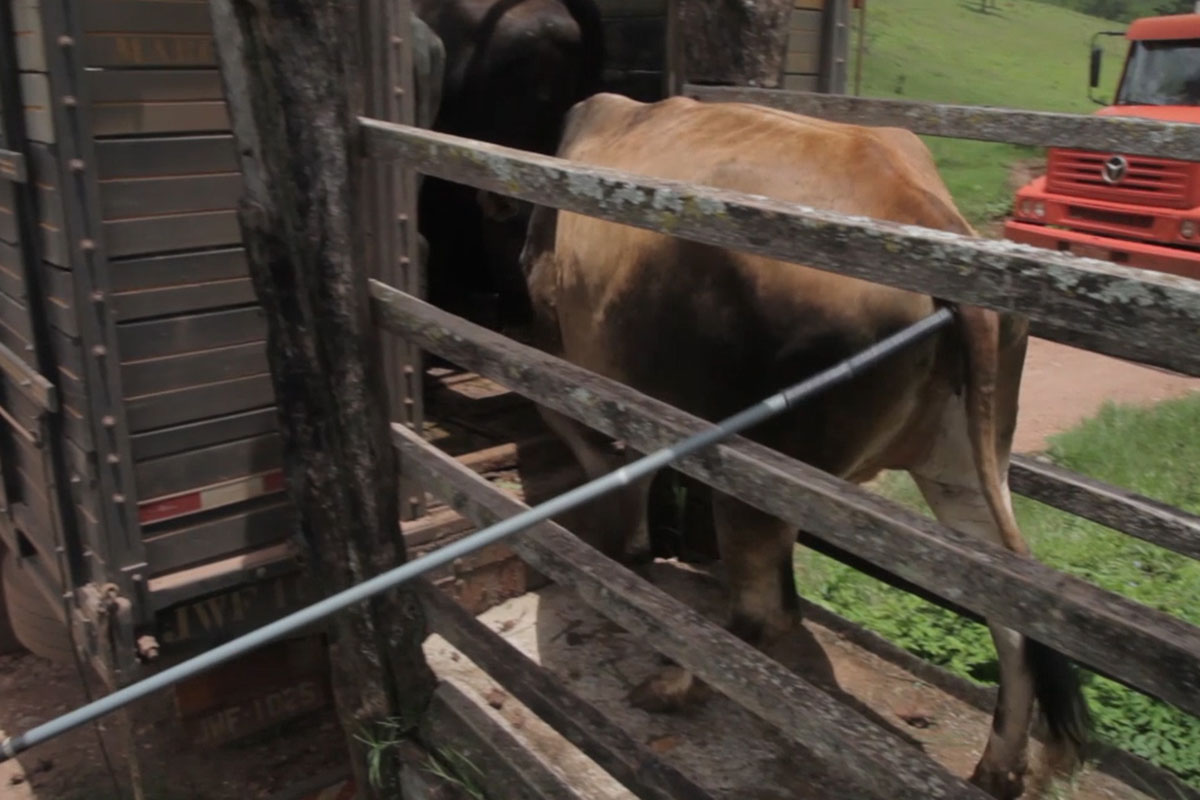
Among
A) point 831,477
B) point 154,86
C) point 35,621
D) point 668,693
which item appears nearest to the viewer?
point 831,477

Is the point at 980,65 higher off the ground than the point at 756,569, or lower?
higher

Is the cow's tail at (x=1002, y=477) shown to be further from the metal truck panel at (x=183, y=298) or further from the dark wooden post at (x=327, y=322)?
the metal truck panel at (x=183, y=298)

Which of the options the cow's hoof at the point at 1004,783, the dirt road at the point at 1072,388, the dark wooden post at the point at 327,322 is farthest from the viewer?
the dirt road at the point at 1072,388

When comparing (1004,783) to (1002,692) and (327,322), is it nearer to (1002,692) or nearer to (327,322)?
(1002,692)

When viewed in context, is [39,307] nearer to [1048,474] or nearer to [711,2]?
[711,2]

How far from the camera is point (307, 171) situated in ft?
8.89

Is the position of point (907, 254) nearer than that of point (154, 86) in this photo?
Yes

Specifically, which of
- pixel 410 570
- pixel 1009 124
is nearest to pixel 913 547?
pixel 410 570

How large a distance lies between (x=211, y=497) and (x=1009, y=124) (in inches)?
97.8

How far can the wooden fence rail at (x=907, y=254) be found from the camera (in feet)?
4.84

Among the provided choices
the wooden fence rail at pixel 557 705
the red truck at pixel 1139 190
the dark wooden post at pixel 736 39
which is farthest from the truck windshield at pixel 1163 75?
the wooden fence rail at pixel 557 705

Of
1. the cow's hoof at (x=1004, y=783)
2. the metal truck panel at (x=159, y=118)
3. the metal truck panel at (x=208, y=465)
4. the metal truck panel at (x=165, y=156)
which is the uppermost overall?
the metal truck panel at (x=159, y=118)

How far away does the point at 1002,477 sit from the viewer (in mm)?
3070

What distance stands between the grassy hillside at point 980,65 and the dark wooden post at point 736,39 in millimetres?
10403
